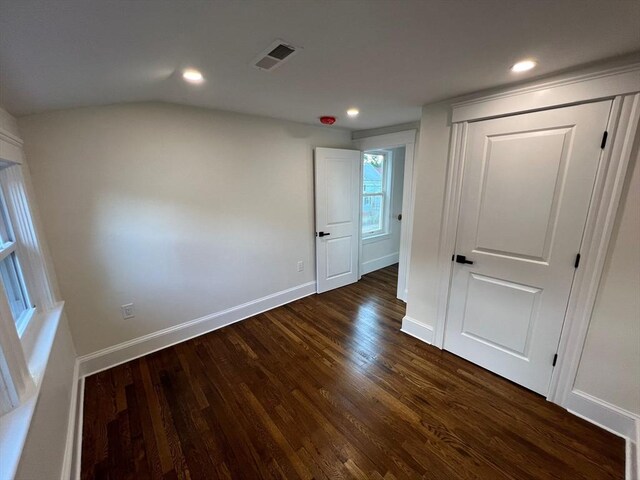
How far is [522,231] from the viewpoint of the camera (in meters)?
1.82

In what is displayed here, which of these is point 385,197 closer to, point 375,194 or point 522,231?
point 375,194

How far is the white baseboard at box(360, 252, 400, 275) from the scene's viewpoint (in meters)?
4.39

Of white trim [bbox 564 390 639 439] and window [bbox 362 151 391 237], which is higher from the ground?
window [bbox 362 151 391 237]

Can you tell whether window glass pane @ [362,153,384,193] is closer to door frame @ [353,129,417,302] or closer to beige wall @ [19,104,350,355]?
door frame @ [353,129,417,302]

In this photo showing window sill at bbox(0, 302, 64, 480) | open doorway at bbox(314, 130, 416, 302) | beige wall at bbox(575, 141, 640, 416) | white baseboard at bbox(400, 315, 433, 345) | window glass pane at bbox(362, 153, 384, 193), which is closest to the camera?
→ window sill at bbox(0, 302, 64, 480)

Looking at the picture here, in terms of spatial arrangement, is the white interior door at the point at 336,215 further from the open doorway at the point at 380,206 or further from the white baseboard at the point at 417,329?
the white baseboard at the point at 417,329

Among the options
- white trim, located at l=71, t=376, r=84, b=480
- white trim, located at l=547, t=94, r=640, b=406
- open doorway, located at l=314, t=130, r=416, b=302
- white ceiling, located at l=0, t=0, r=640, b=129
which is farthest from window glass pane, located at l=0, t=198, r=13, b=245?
white trim, located at l=547, t=94, r=640, b=406

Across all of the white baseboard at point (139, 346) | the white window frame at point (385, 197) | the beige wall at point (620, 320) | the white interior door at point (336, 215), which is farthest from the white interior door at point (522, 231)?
the white window frame at point (385, 197)

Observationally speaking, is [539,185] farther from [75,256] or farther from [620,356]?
[75,256]

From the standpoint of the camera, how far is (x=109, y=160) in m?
2.02

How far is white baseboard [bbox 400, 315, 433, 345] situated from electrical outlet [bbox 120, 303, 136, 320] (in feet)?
8.40

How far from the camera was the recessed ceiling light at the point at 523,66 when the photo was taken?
142cm

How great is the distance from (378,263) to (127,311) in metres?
3.64

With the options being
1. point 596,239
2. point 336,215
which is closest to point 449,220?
point 596,239
